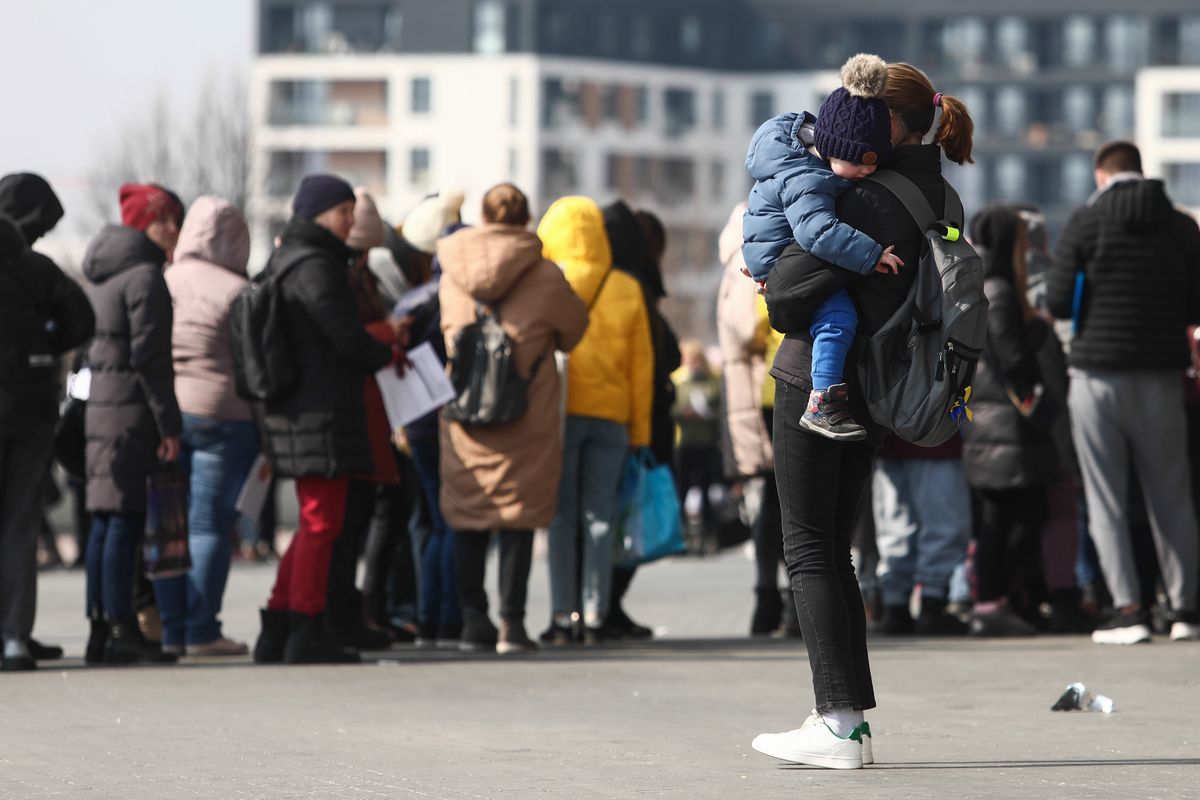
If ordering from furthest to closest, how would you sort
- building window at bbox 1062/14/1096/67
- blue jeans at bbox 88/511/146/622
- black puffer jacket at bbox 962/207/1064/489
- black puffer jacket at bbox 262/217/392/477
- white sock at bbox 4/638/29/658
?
building window at bbox 1062/14/1096/67
black puffer jacket at bbox 962/207/1064/489
blue jeans at bbox 88/511/146/622
white sock at bbox 4/638/29/658
black puffer jacket at bbox 262/217/392/477

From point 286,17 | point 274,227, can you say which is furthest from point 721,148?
point 274,227

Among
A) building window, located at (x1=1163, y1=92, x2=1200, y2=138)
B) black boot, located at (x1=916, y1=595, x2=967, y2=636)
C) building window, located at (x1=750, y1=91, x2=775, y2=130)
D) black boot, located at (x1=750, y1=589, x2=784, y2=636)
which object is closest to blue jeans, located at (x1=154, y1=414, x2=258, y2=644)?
black boot, located at (x1=750, y1=589, x2=784, y2=636)

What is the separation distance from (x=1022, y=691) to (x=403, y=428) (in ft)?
11.5

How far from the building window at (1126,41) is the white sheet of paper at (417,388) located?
382 feet

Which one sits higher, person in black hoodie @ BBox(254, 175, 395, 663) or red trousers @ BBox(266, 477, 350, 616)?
person in black hoodie @ BBox(254, 175, 395, 663)

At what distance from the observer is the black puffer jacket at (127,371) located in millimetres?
10930

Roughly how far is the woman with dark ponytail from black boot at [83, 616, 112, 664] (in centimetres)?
457

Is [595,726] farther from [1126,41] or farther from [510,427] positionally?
[1126,41]

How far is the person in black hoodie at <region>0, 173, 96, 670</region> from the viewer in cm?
1069

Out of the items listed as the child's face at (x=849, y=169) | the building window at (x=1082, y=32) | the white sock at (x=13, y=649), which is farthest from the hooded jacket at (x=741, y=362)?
the building window at (x=1082, y=32)

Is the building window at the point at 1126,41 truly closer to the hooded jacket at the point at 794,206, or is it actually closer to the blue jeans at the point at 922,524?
the blue jeans at the point at 922,524

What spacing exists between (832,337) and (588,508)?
4.82 meters

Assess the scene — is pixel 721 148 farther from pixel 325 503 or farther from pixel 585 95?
pixel 325 503

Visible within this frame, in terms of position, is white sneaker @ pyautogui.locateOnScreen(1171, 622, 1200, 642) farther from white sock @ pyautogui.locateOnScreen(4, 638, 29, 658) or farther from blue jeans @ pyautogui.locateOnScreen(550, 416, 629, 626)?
white sock @ pyautogui.locateOnScreen(4, 638, 29, 658)
